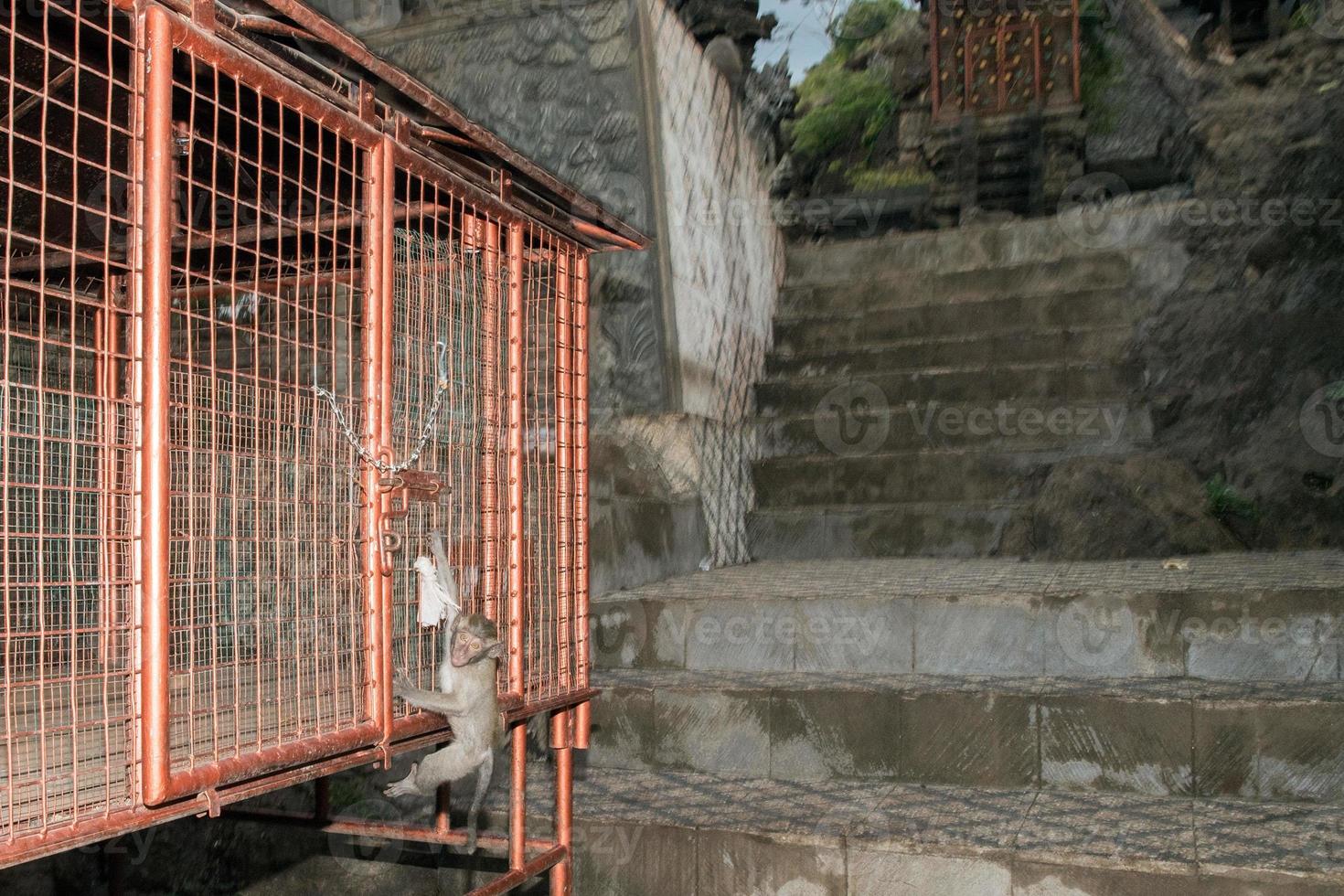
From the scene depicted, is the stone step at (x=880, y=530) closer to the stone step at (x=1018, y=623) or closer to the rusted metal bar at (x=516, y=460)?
the stone step at (x=1018, y=623)

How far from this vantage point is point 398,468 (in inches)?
96.5

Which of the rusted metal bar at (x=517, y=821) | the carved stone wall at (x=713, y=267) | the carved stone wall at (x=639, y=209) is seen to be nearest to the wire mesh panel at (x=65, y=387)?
the rusted metal bar at (x=517, y=821)

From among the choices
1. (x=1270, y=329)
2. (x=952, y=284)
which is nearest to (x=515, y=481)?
(x=1270, y=329)

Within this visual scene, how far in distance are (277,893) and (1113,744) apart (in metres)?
3.26

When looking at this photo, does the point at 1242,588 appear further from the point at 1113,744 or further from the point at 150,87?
the point at 150,87

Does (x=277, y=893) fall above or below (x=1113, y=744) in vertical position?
below

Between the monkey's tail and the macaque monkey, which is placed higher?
the macaque monkey

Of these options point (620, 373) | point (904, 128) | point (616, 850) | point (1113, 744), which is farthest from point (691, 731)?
point (904, 128)

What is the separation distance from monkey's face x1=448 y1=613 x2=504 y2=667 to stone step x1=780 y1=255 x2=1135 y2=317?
23.0ft

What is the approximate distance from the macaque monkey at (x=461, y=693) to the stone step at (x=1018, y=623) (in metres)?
2.92

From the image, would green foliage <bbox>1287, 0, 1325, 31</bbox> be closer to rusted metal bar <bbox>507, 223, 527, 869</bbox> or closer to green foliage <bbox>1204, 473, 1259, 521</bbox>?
green foliage <bbox>1204, 473, 1259, 521</bbox>

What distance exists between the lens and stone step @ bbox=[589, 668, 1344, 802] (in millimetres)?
4223

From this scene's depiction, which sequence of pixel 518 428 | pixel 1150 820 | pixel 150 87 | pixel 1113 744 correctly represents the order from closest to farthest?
pixel 150 87 < pixel 518 428 < pixel 1150 820 < pixel 1113 744

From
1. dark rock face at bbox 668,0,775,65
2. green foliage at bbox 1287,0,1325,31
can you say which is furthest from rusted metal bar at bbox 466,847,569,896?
green foliage at bbox 1287,0,1325,31
